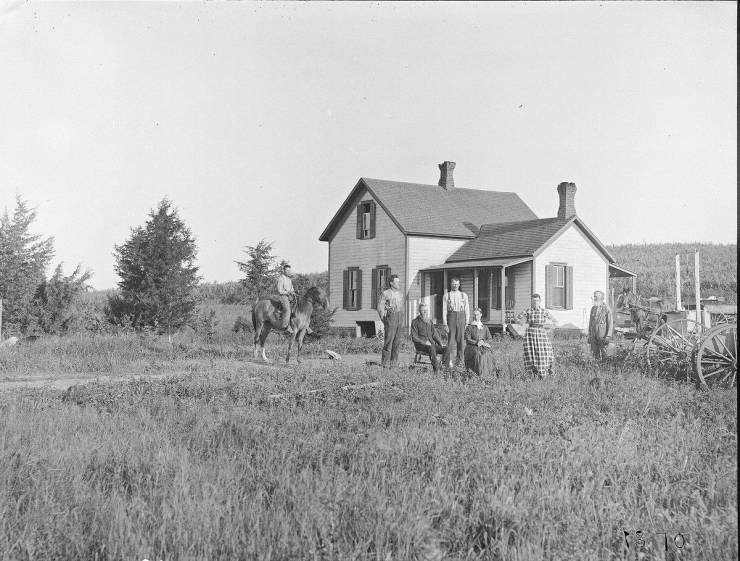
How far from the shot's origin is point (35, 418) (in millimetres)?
7730

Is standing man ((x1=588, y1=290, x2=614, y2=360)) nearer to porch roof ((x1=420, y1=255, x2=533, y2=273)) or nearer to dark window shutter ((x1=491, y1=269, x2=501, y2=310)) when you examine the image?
porch roof ((x1=420, y1=255, x2=533, y2=273))

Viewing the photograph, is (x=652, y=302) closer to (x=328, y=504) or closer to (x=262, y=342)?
(x=262, y=342)

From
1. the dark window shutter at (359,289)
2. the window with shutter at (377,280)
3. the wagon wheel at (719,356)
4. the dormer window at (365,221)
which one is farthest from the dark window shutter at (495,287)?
the wagon wheel at (719,356)

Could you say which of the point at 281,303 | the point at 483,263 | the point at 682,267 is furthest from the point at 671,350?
the point at 682,267

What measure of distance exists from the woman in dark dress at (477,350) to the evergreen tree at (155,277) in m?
15.1

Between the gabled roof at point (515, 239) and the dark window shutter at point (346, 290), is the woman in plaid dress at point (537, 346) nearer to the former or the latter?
the gabled roof at point (515, 239)

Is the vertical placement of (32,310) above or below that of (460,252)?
below

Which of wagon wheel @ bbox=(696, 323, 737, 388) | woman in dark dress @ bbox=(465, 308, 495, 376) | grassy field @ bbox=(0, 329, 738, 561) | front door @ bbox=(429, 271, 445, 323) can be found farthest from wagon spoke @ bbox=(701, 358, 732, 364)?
front door @ bbox=(429, 271, 445, 323)

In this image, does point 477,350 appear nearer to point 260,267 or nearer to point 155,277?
point 155,277

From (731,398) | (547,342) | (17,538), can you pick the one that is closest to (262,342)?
(547,342)

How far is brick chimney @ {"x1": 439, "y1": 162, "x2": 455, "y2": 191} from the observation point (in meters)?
33.8

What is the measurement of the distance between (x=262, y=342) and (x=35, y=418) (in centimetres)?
919

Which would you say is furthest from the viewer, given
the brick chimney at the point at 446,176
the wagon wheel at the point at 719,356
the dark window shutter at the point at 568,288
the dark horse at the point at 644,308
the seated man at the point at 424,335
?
the brick chimney at the point at 446,176

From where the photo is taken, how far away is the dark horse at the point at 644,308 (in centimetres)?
1511
